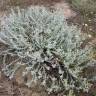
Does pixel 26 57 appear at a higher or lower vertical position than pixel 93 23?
lower

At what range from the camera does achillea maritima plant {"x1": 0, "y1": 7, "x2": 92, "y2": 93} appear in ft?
10.2

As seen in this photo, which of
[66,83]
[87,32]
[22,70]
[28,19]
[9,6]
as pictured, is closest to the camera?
[66,83]

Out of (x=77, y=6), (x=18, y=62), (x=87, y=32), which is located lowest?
(x=18, y=62)

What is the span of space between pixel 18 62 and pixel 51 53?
1.13 ft

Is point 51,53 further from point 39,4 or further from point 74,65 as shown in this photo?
point 39,4

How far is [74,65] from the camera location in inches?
126

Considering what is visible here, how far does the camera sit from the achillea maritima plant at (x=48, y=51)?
3115 millimetres

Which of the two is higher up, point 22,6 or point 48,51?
point 22,6

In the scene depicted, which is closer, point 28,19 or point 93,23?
point 28,19

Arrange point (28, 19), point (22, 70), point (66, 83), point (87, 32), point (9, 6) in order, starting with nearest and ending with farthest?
point (66, 83), point (22, 70), point (28, 19), point (87, 32), point (9, 6)

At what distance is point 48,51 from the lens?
312 cm

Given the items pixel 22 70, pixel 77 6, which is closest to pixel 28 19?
pixel 22 70

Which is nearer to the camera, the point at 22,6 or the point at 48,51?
the point at 48,51

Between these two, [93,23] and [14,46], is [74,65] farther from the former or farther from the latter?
[93,23]
